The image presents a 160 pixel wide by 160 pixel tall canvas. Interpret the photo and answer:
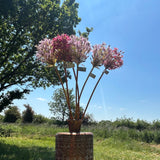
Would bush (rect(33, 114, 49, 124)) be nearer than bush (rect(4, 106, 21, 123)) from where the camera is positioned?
Yes

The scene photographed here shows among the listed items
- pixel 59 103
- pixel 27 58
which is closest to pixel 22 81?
pixel 27 58

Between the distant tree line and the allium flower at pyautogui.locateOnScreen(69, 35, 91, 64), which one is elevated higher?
the allium flower at pyautogui.locateOnScreen(69, 35, 91, 64)

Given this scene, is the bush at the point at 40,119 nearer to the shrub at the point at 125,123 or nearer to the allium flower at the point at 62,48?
the shrub at the point at 125,123

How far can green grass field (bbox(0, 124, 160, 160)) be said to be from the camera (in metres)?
6.82

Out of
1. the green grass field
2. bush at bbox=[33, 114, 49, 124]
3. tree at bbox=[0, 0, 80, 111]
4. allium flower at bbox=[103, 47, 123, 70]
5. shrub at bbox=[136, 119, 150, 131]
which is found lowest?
the green grass field

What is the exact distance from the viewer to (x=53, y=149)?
836cm

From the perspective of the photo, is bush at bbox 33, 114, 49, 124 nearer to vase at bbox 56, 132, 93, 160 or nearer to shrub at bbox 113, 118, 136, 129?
shrub at bbox 113, 118, 136, 129

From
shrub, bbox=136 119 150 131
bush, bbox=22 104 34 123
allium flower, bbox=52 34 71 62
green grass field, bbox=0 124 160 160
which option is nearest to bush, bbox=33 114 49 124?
bush, bbox=22 104 34 123

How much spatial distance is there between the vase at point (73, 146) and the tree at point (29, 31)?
7.70 meters

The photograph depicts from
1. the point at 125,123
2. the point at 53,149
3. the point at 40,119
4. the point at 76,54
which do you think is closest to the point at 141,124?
the point at 125,123

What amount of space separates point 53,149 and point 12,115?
65.4 feet

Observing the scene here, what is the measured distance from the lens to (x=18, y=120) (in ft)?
84.8

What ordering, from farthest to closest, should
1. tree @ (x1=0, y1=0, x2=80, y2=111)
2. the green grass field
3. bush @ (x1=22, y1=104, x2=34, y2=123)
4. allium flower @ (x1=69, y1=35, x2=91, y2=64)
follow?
bush @ (x1=22, y1=104, x2=34, y2=123) → tree @ (x1=0, y1=0, x2=80, y2=111) → the green grass field → allium flower @ (x1=69, y1=35, x2=91, y2=64)

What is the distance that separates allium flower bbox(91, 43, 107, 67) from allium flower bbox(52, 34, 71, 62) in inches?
18.6
